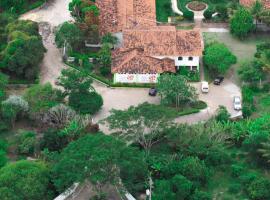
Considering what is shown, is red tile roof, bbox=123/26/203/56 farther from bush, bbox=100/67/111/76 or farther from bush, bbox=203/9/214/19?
bush, bbox=203/9/214/19

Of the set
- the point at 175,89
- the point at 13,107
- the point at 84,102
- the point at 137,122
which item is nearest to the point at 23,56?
the point at 13,107

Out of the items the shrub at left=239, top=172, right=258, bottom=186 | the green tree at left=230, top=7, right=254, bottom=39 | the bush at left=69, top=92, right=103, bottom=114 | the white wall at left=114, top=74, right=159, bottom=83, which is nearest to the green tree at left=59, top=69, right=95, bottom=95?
the bush at left=69, top=92, right=103, bottom=114

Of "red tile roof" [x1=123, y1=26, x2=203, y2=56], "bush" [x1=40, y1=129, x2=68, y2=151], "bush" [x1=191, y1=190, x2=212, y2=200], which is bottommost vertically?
"bush" [x1=191, y1=190, x2=212, y2=200]

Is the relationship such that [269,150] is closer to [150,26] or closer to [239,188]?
[239,188]

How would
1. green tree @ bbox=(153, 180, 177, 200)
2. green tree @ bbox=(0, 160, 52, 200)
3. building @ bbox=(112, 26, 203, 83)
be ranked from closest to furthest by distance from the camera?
green tree @ bbox=(0, 160, 52, 200) < green tree @ bbox=(153, 180, 177, 200) < building @ bbox=(112, 26, 203, 83)

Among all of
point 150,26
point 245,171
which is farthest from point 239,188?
point 150,26

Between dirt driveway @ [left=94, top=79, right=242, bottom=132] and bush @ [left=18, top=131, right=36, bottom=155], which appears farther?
dirt driveway @ [left=94, top=79, right=242, bottom=132]

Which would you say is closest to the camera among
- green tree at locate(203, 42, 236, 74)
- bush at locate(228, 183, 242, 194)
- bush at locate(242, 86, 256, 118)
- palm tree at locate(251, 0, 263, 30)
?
bush at locate(228, 183, 242, 194)
